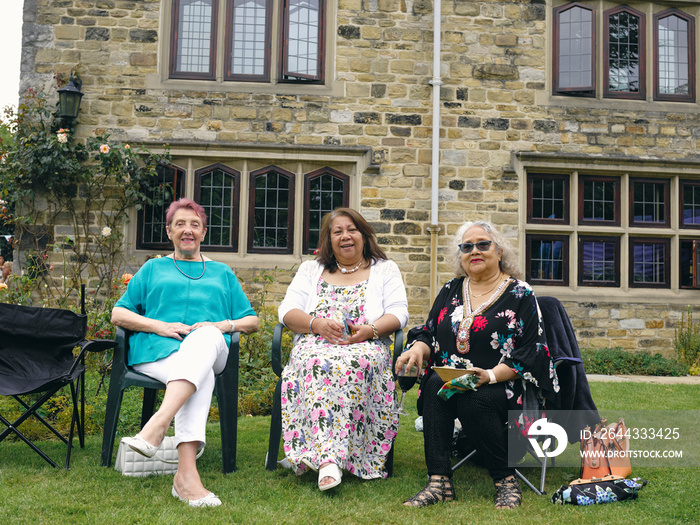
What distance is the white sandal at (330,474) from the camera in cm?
285

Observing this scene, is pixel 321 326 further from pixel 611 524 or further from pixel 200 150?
pixel 200 150

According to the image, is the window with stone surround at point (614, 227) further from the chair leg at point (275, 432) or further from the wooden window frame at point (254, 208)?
the chair leg at point (275, 432)

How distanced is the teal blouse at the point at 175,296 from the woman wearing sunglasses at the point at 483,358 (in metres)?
1.16

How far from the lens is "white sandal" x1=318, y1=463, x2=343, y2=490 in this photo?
2.85m

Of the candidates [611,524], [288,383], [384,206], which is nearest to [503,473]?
[611,524]

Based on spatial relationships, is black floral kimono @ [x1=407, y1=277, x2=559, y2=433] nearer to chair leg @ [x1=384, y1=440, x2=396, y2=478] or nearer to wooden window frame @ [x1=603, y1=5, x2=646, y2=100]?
chair leg @ [x1=384, y1=440, x2=396, y2=478]

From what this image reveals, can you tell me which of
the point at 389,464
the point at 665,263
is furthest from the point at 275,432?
the point at 665,263

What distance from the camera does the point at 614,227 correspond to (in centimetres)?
828

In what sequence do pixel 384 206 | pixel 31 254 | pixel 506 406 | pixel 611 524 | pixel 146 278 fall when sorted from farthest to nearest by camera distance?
pixel 384 206 < pixel 31 254 < pixel 146 278 < pixel 506 406 < pixel 611 524

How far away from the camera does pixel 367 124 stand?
A: 7836 mm

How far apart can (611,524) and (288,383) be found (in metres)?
1.66

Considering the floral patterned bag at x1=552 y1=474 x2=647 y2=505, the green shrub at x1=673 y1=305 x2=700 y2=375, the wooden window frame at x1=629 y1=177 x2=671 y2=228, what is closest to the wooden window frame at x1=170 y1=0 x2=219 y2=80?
the wooden window frame at x1=629 y1=177 x2=671 y2=228

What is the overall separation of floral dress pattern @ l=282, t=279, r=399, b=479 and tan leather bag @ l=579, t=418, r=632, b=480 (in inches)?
38.7

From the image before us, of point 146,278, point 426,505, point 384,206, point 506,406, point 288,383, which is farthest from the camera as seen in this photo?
point 384,206
